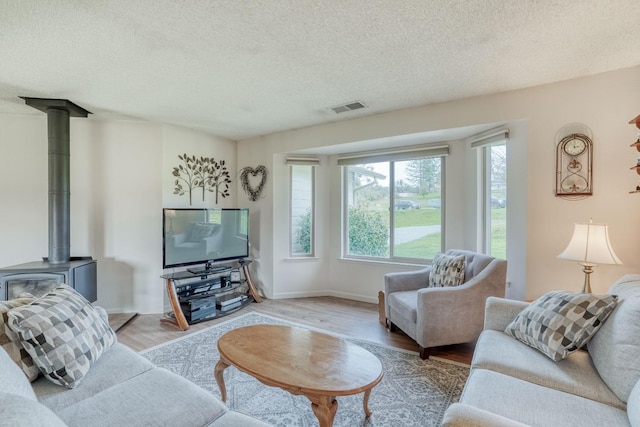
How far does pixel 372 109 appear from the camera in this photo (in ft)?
11.1

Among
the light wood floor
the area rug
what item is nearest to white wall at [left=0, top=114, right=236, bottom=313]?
the light wood floor

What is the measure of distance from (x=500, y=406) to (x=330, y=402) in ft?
2.37

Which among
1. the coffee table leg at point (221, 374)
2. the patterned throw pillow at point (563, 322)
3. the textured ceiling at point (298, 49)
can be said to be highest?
the textured ceiling at point (298, 49)

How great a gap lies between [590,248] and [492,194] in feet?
4.28

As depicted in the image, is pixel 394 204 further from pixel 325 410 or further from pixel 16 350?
pixel 16 350

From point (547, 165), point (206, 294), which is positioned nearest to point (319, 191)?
point (206, 294)

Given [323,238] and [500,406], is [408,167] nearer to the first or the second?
[323,238]

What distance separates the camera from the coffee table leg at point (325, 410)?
1.40 m

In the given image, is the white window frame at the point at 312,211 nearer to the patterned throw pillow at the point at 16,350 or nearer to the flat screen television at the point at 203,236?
the flat screen television at the point at 203,236

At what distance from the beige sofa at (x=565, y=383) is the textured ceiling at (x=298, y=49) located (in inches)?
62.9

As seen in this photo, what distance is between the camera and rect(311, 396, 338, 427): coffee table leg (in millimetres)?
1402

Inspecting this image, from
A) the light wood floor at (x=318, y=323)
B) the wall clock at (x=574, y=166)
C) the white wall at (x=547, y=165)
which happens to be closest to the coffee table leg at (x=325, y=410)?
the light wood floor at (x=318, y=323)

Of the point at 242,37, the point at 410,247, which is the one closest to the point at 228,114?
the point at 242,37

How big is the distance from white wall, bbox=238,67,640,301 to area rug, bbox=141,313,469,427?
1.24 m
